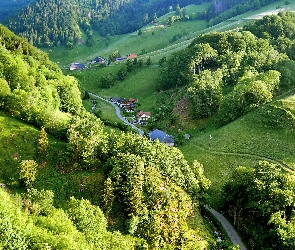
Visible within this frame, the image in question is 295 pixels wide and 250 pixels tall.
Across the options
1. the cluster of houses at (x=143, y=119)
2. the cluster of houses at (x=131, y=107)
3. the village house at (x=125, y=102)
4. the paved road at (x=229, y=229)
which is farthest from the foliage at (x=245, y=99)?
the village house at (x=125, y=102)

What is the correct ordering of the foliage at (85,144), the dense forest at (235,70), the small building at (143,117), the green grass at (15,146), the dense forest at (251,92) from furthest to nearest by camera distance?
1. the small building at (143,117)
2. the dense forest at (235,70)
3. the dense forest at (251,92)
4. the foliage at (85,144)
5. the green grass at (15,146)

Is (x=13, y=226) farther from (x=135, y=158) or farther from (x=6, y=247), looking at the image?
(x=135, y=158)

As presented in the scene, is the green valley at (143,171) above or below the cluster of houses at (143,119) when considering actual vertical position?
above

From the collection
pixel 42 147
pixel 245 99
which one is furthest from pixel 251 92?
pixel 42 147

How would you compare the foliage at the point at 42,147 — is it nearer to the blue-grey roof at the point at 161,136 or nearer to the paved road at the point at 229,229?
the paved road at the point at 229,229

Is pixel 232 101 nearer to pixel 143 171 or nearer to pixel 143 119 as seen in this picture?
pixel 143 119
